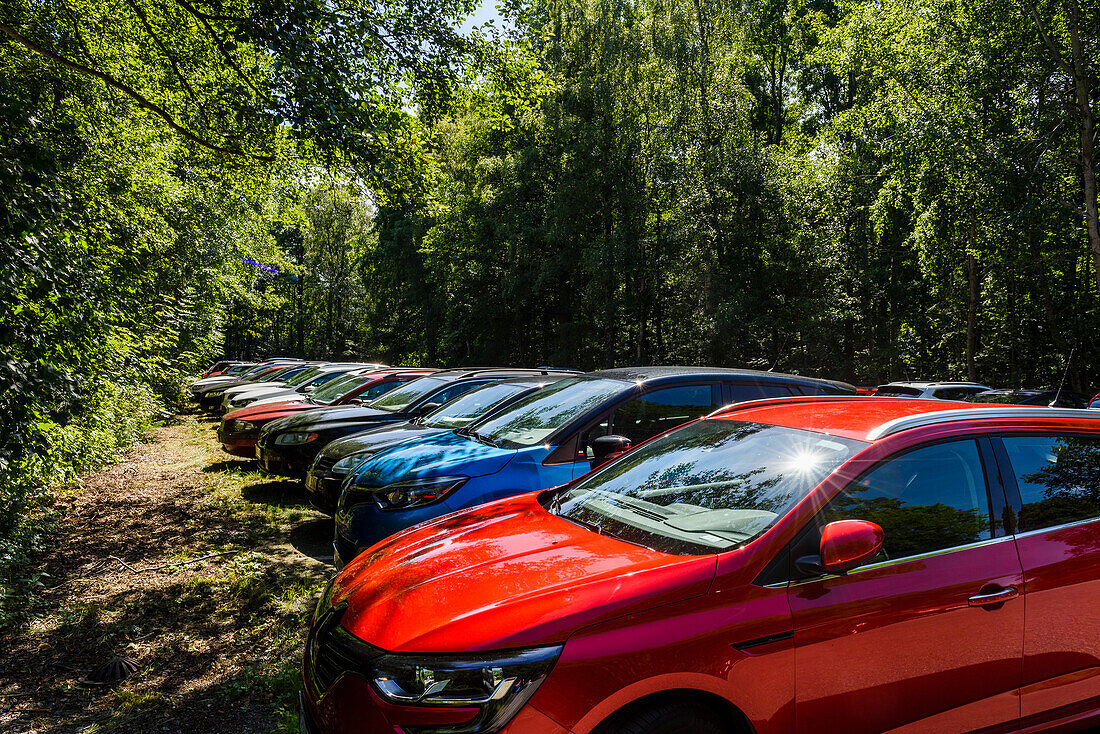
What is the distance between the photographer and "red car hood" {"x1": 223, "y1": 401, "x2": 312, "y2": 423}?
35.5ft

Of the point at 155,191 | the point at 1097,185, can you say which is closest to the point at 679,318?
the point at 1097,185

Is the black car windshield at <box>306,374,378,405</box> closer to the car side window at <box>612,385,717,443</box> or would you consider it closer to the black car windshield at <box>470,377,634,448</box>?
the black car windshield at <box>470,377,634,448</box>

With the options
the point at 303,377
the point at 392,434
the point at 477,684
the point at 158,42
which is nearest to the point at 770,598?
the point at 477,684

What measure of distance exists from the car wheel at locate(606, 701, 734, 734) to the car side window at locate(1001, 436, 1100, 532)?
1.61 m

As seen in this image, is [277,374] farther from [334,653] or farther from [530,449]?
[334,653]

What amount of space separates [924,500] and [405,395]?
328 inches

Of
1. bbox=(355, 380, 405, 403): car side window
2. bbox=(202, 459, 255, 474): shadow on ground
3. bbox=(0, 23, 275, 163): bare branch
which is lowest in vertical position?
bbox=(202, 459, 255, 474): shadow on ground

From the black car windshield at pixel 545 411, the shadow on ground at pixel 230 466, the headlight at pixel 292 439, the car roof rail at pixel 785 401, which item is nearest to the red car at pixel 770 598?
the car roof rail at pixel 785 401

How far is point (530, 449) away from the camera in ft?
16.8

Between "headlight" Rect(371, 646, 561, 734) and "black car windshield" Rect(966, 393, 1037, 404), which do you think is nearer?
"headlight" Rect(371, 646, 561, 734)

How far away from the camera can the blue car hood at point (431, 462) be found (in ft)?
16.6

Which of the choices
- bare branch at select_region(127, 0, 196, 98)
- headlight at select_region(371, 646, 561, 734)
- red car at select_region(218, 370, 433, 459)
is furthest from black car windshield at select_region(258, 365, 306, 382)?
headlight at select_region(371, 646, 561, 734)

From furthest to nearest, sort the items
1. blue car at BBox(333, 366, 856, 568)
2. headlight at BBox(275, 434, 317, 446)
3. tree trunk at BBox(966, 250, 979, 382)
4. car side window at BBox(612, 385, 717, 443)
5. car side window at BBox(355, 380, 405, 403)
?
tree trunk at BBox(966, 250, 979, 382) < car side window at BBox(355, 380, 405, 403) < headlight at BBox(275, 434, 317, 446) < car side window at BBox(612, 385, 717, 443) < blue car at BBox(333, 366, 856, 568)

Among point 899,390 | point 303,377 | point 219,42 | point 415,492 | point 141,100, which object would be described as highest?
point 219,42
